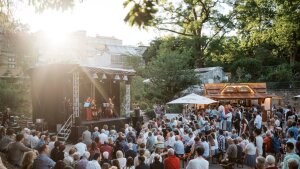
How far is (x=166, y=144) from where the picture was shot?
41.4 feet

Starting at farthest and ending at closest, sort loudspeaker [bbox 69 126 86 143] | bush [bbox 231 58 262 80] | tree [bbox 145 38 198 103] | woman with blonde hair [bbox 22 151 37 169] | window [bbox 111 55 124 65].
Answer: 1. window [bbox 111 55 124 65]
2. bush [bbox 231 58 262 80]
3. tree [bbox 145 38 198 103]
4. loudspeaker [bbox 69 126 86 143]
5. woman with blonde hair [bbox 22 151 37 169]

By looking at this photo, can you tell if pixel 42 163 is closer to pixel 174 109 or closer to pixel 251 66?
pixel 174 109

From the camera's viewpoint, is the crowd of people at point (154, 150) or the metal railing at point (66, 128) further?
the metal railing at point (66, 128)

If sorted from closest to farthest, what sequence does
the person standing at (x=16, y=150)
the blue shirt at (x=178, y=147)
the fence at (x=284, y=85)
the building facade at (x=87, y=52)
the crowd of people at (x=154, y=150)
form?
the crowd of people at (x=154, y=150) < the person standing at (x=16, y=150) < the blue shirt at (x=178, y=147) < the fence at (x=284, y=85) < the building facade at (x=87, y=52)

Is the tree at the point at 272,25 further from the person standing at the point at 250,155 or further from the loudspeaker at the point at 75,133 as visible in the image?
the person standing at the point at 250,155

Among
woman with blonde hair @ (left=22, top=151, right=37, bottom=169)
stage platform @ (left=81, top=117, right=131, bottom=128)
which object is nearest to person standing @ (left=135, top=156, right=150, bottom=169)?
woman with blonde hair @ (left=22, top=151, right=37, bottom=169)

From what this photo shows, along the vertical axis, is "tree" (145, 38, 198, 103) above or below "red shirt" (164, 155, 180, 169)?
above

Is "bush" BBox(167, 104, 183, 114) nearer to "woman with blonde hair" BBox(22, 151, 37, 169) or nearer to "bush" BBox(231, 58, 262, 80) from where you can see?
"bush" BBox(231, 58, 262, 80)

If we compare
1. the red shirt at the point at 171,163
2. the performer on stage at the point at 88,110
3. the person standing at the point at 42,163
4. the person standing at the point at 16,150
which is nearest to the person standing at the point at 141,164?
the red shirt at the point at 171,163

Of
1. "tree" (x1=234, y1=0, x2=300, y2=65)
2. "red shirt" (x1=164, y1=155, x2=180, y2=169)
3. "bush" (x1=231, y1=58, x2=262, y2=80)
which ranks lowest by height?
"red shirt" (x1=164, y1=155, x2=180, y2=169)

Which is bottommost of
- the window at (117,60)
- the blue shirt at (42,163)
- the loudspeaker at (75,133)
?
the loudspeaker at (75,133)

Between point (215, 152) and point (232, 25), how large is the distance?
29191mm

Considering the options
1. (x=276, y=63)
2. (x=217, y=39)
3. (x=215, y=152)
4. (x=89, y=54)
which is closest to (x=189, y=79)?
(x=217, y=39)

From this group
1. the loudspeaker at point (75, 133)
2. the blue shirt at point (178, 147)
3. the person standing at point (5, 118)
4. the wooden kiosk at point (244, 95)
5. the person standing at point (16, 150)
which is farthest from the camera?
the wooden kiosk at point (244, 95)
